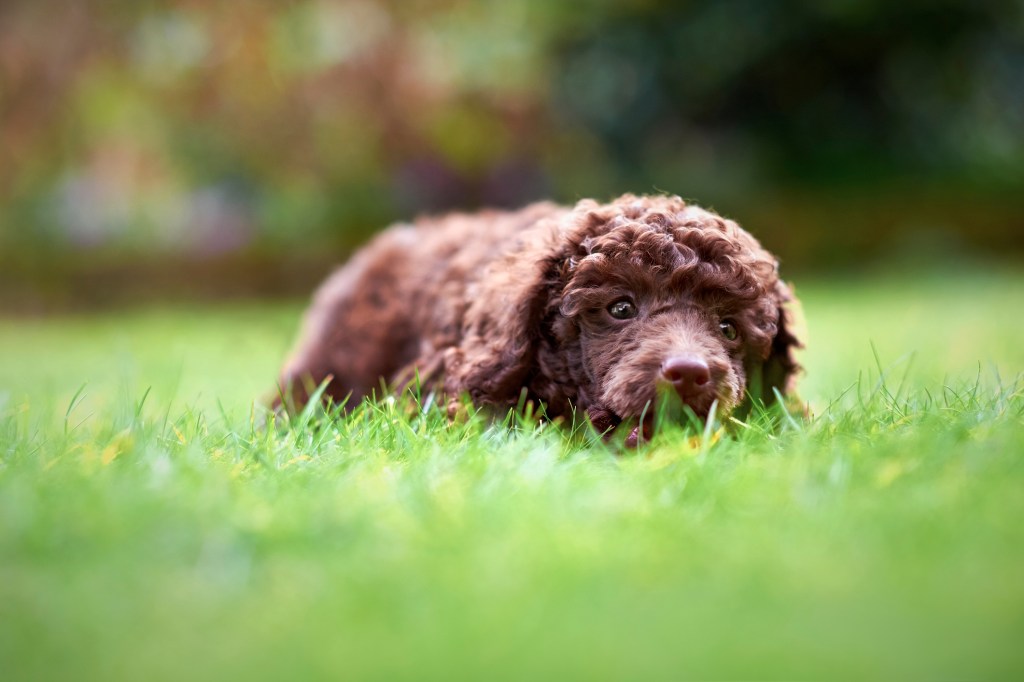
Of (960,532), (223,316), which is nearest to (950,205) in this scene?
(223,316)

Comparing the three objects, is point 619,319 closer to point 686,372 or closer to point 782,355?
point 686,372

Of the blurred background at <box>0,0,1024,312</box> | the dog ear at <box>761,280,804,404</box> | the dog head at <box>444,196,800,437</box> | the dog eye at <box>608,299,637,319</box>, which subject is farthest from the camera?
the blurred background at <box>0,0,1024,312</box>

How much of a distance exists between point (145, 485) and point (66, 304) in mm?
13217

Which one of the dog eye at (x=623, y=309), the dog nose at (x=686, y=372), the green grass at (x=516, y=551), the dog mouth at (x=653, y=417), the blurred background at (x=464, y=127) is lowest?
the green grass at (x=516, y=551)

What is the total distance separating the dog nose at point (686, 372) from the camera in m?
3.24

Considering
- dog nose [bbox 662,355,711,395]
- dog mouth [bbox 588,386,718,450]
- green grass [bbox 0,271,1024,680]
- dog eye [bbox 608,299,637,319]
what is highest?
dog eye [bbox 608,299,637,319]

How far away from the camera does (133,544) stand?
225cm

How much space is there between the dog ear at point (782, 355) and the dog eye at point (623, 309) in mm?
662

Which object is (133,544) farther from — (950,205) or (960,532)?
(950,205)

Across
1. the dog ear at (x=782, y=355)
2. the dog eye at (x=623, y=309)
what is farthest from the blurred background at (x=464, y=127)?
the dog eye at (x=623, y=309)

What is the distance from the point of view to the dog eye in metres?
3.64

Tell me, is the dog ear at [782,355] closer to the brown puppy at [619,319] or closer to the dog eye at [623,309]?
the brown puppy at [619,319]

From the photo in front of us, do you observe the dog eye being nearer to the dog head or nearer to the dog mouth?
the dog head

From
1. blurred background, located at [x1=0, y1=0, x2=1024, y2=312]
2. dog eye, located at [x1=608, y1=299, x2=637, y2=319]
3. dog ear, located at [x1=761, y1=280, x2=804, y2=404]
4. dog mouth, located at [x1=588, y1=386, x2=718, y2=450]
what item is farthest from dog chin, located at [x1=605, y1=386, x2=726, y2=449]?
blurred background, located at [x1=0, y1=0, x2=1024, y2=312]
